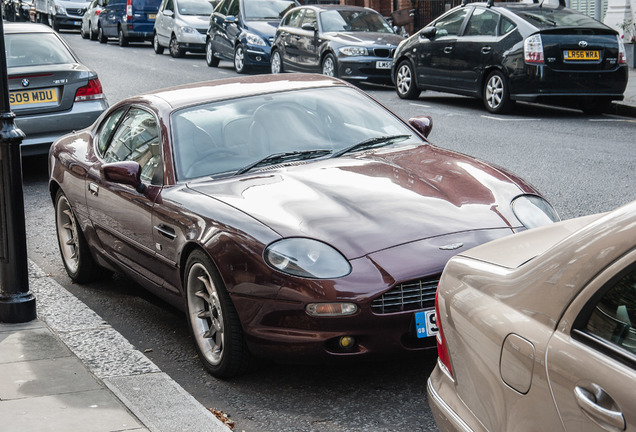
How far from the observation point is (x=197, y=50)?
92.5 ft

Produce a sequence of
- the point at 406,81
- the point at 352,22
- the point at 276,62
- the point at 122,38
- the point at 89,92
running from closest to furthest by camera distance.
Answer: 1. the point at 89,92
2. the point at 406,81
3. the point at 352,22
4. the point at 276,62
5. the point at 122,38

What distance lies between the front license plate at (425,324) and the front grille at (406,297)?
0.04m

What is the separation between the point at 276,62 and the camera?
22.0 meters

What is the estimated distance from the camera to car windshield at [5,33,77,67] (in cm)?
1140

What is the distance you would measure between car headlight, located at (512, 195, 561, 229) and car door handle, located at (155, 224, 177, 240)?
1730 mm

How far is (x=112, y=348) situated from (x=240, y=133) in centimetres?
144

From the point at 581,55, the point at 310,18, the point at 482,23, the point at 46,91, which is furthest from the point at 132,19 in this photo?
the point at 46,91

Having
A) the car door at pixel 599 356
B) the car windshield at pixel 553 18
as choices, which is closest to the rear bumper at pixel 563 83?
the car windshield at pixel 553 18

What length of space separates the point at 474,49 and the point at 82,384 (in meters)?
11.8

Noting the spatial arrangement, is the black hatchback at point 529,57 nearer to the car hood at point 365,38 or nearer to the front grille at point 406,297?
the car hood at point 365,38

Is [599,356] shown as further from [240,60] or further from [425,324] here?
[240,60]

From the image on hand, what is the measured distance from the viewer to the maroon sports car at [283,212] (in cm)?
459

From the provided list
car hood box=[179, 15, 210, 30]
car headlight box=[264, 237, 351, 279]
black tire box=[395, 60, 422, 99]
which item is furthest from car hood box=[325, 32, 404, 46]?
car headlight box=[264, 237, 351, 279]

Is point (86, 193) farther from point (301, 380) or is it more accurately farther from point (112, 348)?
point (301, 380)
